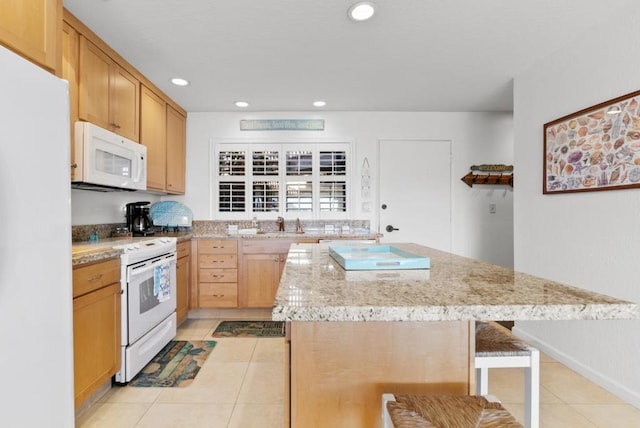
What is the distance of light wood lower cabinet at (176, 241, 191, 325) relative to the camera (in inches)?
115

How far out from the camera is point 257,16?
1892 millimetres

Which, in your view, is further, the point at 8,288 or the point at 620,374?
the point at 620,374

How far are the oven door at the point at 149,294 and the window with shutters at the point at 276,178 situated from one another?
4.02 ft

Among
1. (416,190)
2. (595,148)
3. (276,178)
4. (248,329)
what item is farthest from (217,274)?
(595,148)

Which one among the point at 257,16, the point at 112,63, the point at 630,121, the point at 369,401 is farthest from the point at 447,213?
the point at 112,63

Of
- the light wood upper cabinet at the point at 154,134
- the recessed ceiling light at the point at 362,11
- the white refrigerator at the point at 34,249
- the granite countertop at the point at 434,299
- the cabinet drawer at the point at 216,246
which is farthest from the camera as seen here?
the cabinet drawer at the point at 216,246

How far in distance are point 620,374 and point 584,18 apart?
221cm

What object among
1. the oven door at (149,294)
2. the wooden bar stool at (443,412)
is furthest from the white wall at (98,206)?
the wooden bar stool at (443,412)

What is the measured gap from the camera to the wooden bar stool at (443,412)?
74 cm

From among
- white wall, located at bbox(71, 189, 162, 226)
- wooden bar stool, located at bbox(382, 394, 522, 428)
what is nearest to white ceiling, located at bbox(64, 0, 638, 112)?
white wall, located at bbox(71, 189, 162, 226)

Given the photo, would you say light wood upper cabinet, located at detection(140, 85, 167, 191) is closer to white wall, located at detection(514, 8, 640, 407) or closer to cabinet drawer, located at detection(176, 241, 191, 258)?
cabinet drawer, located at detection(176, 241, 191, 258)

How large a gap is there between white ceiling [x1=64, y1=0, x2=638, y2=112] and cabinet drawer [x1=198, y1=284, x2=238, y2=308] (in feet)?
6.48

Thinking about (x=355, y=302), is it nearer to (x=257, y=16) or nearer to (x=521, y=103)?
(x=257, y=16)

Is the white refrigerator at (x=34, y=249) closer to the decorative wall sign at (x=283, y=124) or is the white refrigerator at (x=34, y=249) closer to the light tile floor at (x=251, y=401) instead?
the light tile floor at (x=251, y=401)
